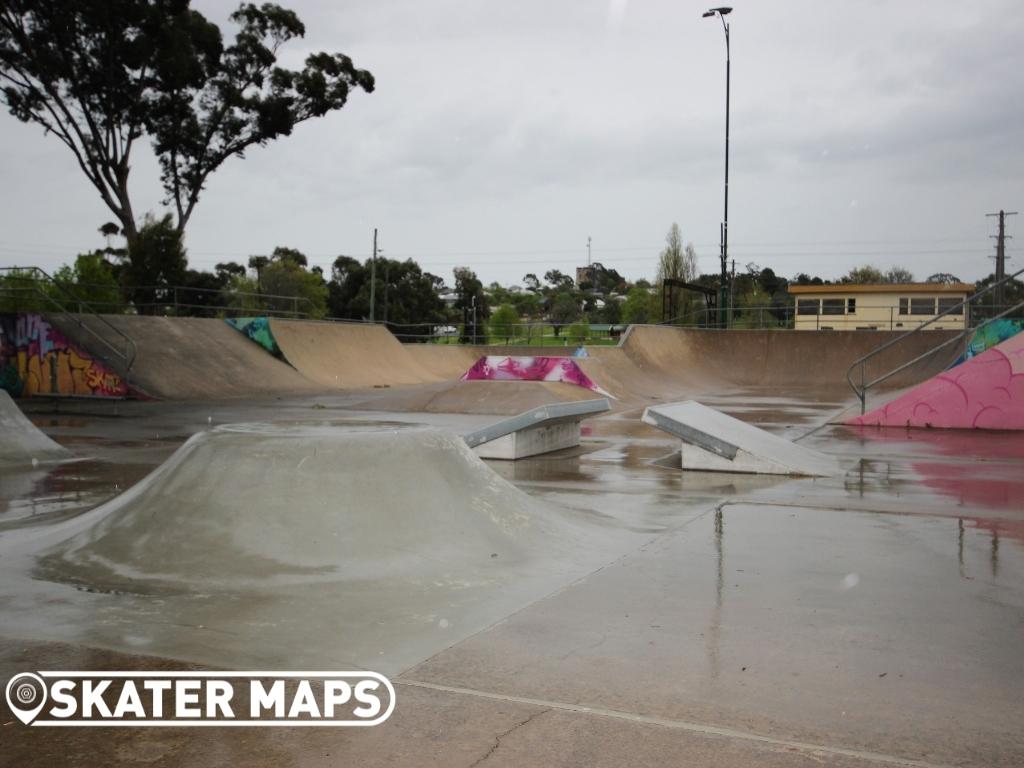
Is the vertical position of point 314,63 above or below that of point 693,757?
above

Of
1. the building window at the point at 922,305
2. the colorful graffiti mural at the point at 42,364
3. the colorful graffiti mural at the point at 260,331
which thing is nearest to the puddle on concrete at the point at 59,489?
the colorful graffiti mural at the point at 42,364

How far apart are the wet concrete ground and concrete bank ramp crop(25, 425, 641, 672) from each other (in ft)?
0.69

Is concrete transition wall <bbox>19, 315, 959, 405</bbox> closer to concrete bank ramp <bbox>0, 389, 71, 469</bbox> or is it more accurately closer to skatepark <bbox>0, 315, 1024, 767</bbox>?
concrete bank ramp <bbox>0, 389, 71, 469</bbox>

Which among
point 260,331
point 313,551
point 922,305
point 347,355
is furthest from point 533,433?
point 922,305

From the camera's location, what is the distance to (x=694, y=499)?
807cm

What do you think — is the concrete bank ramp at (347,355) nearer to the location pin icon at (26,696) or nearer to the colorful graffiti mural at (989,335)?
the colorful graffiti mural at (989,335)

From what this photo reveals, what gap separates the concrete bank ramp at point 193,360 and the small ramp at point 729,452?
14.9 m

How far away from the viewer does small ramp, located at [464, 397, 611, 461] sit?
10.3 meters

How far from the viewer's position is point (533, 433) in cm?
1148

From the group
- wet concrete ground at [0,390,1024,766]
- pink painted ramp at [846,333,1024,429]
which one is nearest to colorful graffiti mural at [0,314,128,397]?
wet concrete ground at [0,390,1024,766]

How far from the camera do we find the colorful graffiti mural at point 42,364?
21922 mm

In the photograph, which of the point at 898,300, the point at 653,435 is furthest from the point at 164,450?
the point at 898,300

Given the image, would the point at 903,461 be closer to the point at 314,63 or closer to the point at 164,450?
the point at 164,450

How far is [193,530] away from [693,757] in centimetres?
339
